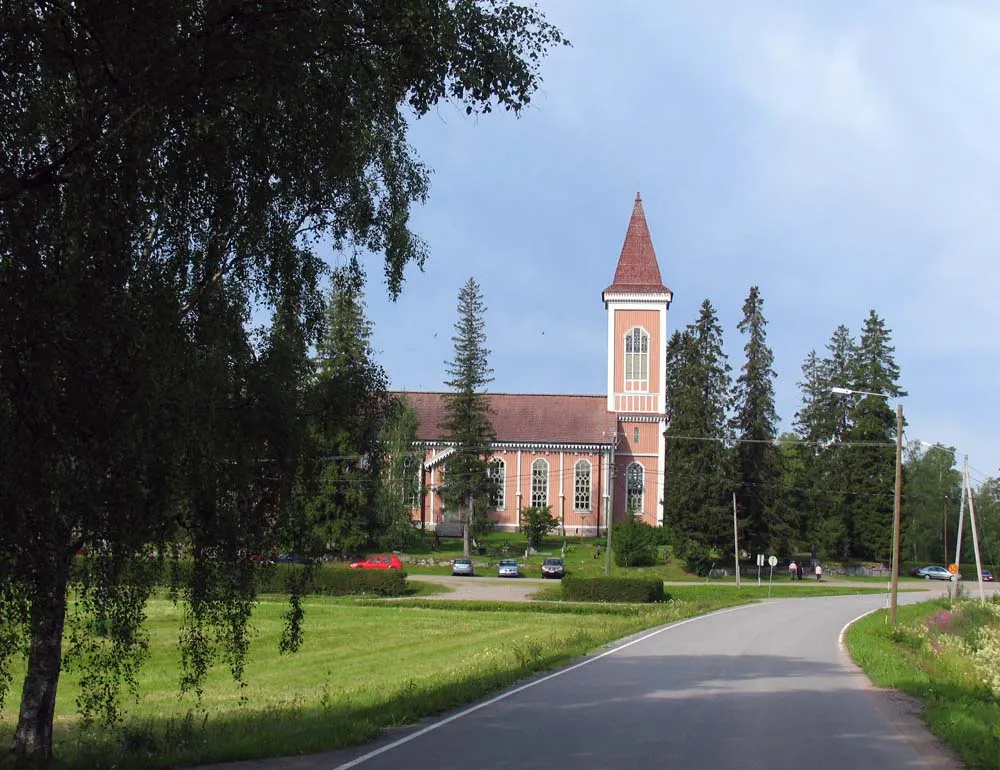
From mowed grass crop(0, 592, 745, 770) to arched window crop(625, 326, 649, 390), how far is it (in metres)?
34.2

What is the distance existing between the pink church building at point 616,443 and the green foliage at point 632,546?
40.2 ft

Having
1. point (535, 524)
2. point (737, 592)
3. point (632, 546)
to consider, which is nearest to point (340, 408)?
point (737, 592)

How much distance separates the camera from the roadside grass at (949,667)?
39.7 feet

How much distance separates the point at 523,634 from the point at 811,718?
1856 cm

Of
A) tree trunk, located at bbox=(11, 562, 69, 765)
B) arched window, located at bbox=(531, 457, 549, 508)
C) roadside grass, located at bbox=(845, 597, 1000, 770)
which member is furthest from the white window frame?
tree trunk, located at bbox=(11, 562, 69, 765)

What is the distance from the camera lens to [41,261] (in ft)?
24.0

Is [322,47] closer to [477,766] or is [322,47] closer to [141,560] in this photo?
[141,560]

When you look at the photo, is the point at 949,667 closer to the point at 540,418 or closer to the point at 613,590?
the point at 613,590

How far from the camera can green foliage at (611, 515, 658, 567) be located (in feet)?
208

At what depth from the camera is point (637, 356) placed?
79062 millimetres

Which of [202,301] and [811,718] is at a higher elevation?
[202,301]

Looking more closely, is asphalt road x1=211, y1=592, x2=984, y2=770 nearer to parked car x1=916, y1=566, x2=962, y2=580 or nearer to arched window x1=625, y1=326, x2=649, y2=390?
parked car x1=916, y1=566, x2=962, y2=580

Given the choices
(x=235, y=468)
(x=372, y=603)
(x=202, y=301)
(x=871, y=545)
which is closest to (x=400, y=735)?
(x=235, y=468)

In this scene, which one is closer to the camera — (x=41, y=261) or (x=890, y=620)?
(x=41, y=261)
